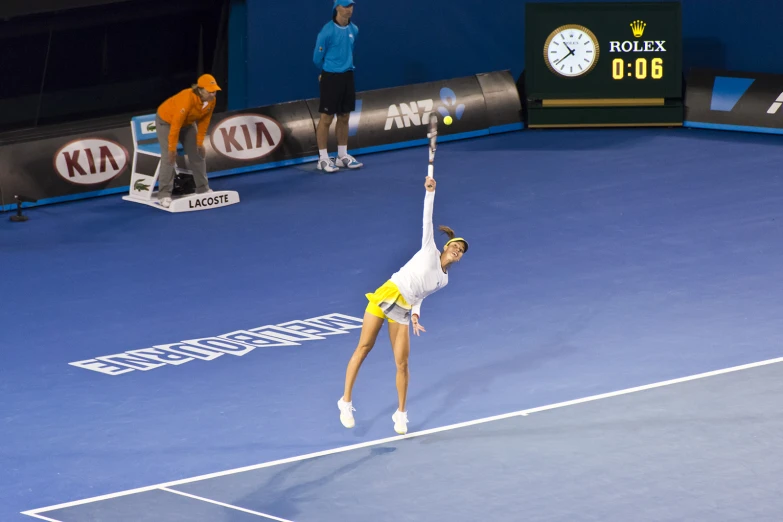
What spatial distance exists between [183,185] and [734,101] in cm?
906

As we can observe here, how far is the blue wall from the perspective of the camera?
24375mm

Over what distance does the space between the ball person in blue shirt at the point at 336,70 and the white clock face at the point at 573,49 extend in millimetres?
3723

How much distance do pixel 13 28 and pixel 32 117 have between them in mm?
1447

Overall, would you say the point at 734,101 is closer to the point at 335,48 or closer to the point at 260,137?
the point at 335,48

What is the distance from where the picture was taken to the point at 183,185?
21141 mm

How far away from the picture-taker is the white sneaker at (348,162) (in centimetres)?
2286

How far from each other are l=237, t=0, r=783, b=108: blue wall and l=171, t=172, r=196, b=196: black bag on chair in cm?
355

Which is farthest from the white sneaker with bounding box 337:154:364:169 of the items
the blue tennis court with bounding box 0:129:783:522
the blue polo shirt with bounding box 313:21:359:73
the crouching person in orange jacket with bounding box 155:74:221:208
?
the crouching person in orange jacket with bounding box 155:74:221:208

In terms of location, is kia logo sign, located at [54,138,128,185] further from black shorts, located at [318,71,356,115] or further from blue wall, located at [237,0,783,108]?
blue wall, located at [237,0,783,108]

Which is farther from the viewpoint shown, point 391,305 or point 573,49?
point 573,49

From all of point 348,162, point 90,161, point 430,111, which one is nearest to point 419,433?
point 90,161

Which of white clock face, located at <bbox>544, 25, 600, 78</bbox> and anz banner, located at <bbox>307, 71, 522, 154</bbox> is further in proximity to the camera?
white clock face, located at <bbox>544, 25, 600, 78</bbox>

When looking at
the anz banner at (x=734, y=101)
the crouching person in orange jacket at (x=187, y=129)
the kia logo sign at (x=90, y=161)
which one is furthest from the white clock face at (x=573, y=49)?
the kia logo sign at (x=90, y=161)

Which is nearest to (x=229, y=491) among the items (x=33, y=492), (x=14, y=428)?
(x=33, y=492)
